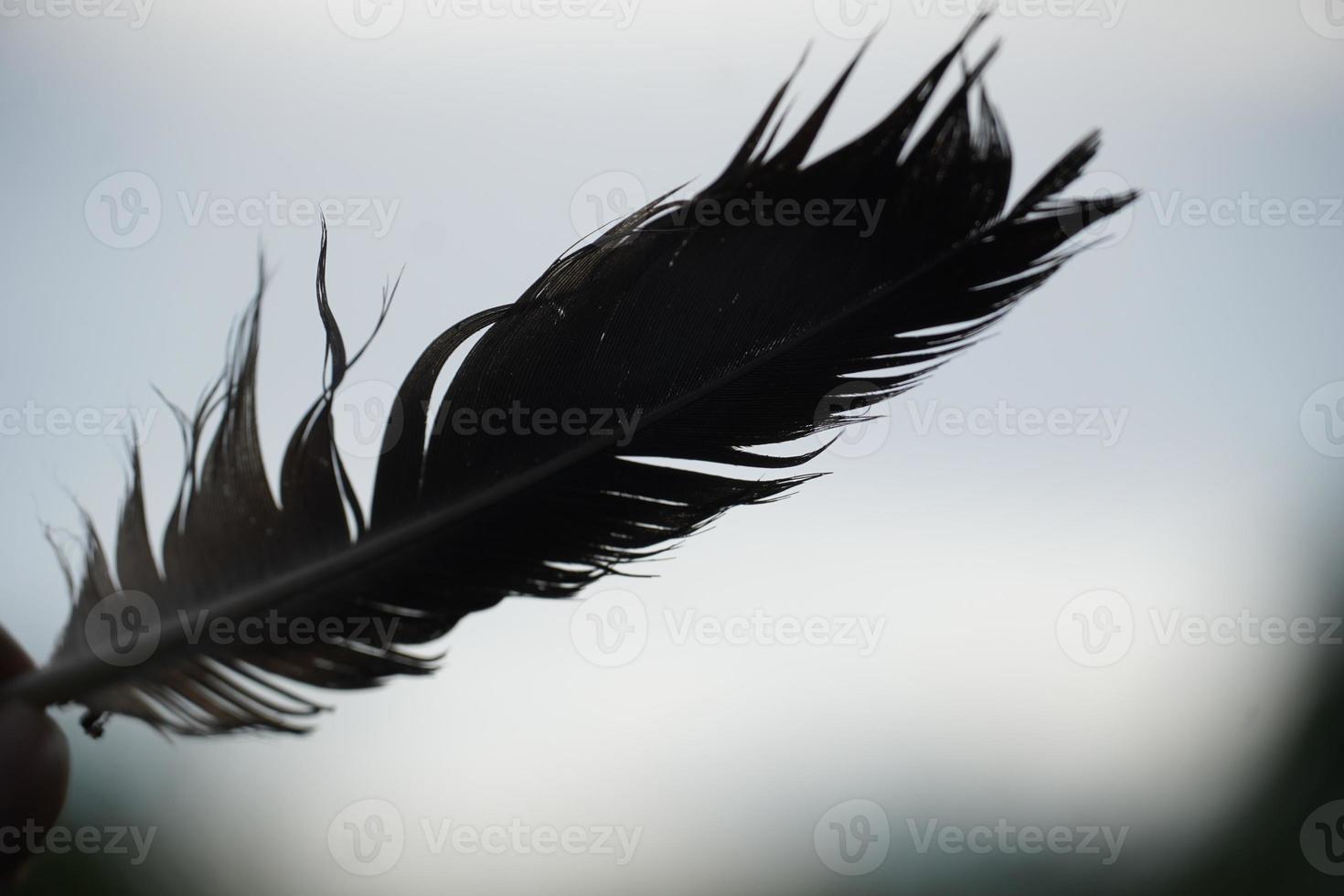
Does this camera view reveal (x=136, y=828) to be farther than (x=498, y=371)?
Yes

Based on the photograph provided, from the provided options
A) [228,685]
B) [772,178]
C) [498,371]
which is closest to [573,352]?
[498,371]

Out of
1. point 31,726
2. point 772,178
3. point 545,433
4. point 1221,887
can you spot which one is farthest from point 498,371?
point 1221,887

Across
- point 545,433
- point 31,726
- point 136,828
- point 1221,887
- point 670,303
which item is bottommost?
point 1221,887

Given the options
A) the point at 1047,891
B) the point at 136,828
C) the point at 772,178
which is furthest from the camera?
the point at 1047,891

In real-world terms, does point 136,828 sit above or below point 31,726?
below

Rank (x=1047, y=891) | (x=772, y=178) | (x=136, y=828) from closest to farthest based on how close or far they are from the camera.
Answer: (x=772, y=178) → (x=136, y=828) → (x=1047, y=891)

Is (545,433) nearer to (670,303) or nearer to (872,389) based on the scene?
(670,303)

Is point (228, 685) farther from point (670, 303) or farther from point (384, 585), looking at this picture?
point (670, 303)
